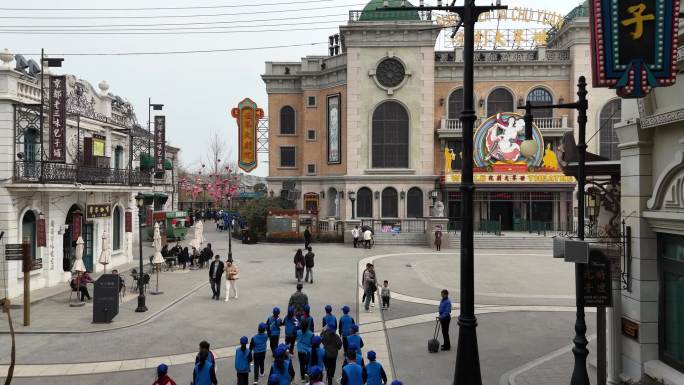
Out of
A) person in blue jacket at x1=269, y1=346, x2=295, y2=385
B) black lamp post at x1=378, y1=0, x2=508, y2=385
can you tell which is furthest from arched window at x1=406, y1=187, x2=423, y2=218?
black lamp post at x1=378, y1=0, x2=508, y2=385

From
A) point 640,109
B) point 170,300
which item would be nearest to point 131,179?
point 170,300

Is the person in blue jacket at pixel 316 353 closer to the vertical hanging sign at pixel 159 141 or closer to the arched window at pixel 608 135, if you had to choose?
the vertical hanging sign at pixel 159 141

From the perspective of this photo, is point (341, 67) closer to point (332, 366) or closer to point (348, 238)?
point (348, 238)

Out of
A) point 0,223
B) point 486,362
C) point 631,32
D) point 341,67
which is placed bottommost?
point 486,362

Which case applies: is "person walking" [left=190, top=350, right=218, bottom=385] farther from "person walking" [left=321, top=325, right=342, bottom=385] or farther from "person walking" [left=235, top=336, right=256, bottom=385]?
"person walking" [left=321, top=325, right=342, bottom=385]

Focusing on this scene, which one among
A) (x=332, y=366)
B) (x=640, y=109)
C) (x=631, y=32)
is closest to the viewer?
(x=631, y=32)

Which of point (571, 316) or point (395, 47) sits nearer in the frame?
point (571, 316)

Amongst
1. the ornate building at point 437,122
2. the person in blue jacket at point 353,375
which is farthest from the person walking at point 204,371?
the ornate building at point 437,122

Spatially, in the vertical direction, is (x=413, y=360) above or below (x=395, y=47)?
below

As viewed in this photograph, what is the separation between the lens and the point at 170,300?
18.4 meters

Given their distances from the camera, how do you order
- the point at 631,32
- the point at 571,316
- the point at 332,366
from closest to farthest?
the point at 631,32 < the point at 332,366 < the point at 571,316

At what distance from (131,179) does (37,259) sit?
7.11m

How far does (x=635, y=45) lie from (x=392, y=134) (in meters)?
34.6

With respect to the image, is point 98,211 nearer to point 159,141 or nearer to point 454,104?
point 159,141
